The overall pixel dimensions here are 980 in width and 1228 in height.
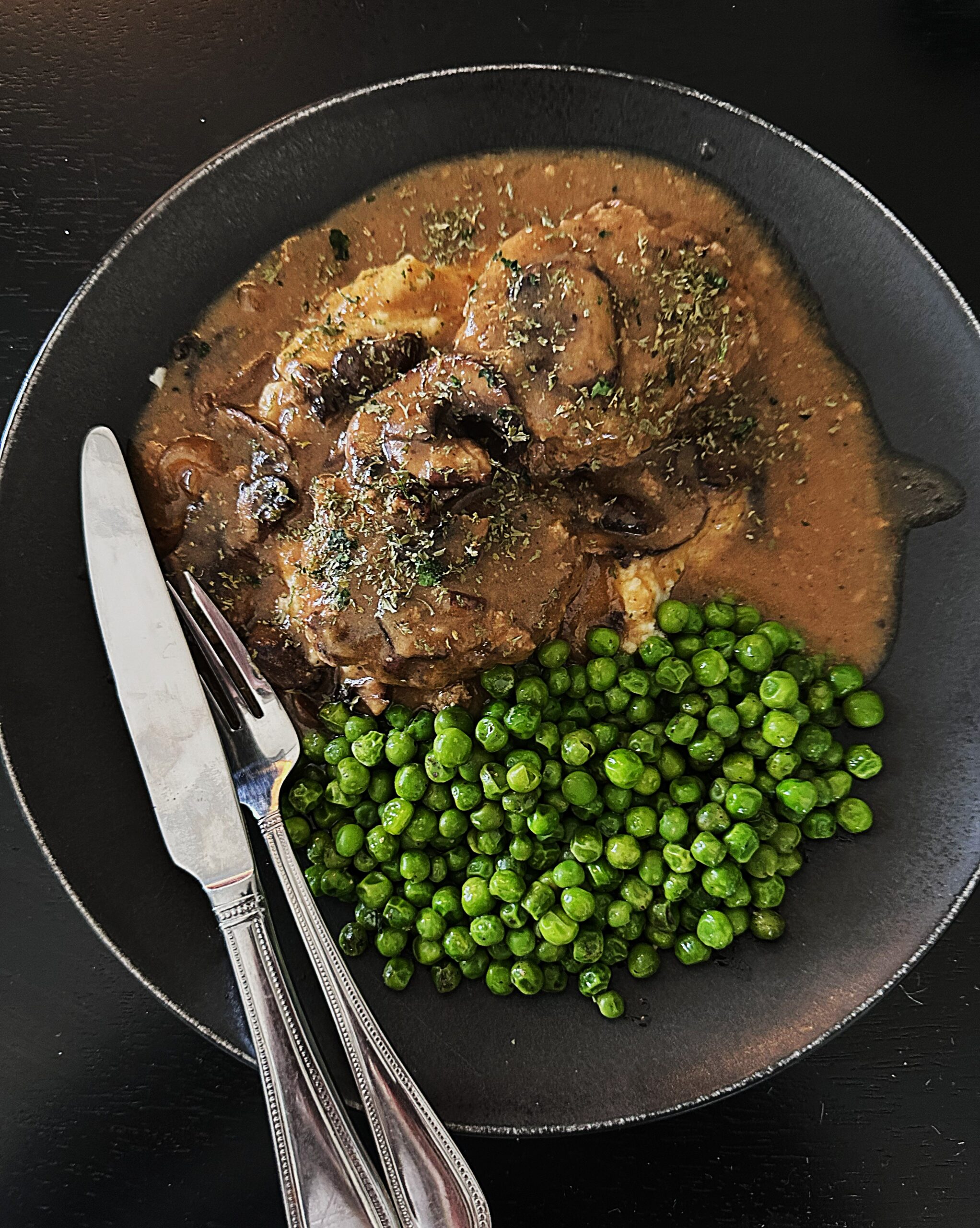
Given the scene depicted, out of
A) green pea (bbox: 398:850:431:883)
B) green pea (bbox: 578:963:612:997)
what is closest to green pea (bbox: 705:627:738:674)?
green pea (bbox: 578:963:612:997)

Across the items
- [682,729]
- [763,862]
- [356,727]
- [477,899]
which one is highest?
[356,727]

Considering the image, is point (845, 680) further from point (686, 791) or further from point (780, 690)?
point (686, 791)

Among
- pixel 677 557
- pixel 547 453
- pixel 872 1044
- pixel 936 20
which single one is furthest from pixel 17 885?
pixel 936 20

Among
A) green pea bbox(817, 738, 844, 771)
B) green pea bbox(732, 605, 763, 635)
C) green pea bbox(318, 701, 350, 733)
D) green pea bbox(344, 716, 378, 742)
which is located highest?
green pea bbox(318, 701, 350, 733)

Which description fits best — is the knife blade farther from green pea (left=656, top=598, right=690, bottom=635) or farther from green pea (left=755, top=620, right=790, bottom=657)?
green pea (left=755, top=620, right=790, bottom=657)

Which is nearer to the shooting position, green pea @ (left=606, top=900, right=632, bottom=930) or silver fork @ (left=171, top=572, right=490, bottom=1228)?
silver fork @ (left=171, top=572, right=490, bottom=1228)

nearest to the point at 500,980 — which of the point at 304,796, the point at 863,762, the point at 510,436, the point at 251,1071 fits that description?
the point at 304,796

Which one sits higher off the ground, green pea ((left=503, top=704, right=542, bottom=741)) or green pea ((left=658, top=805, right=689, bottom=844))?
green pea ((left=503, top=704, right=542, bottom=741))
